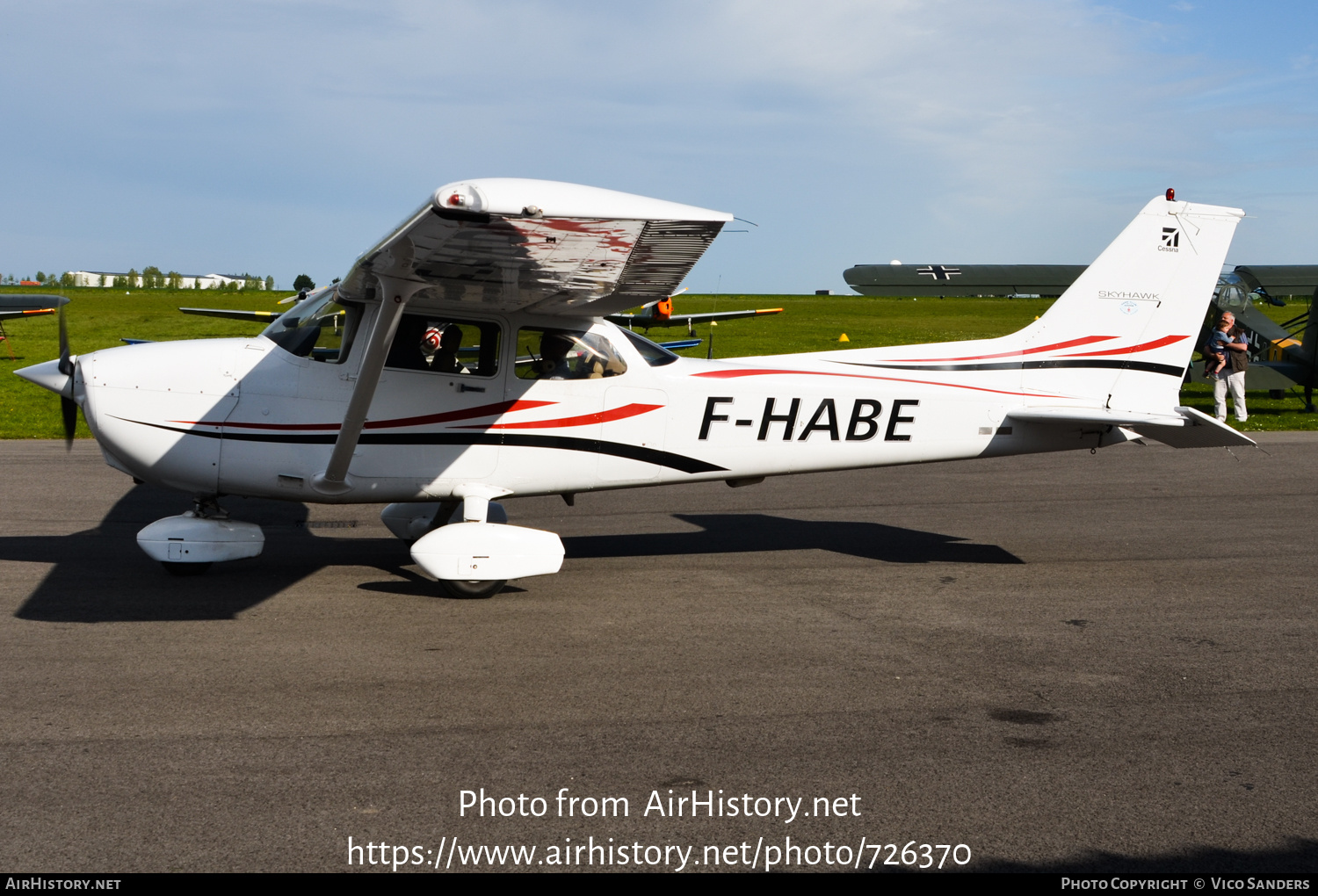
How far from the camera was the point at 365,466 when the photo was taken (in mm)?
6715

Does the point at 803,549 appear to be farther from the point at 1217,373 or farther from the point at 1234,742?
the point at 1217,373

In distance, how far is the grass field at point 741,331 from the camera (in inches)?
703

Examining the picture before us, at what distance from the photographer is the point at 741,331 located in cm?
4059

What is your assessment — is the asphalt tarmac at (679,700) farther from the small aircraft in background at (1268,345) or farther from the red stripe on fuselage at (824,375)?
the small aircraft in background at (1268,345)

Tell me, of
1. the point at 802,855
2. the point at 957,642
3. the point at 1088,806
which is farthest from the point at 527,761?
the point at 957,642

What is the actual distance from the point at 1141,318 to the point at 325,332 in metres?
5.91

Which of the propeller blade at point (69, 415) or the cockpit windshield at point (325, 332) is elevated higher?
the cockpit windshield at point (325, 332)

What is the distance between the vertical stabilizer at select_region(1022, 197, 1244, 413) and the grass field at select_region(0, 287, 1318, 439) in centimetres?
1006

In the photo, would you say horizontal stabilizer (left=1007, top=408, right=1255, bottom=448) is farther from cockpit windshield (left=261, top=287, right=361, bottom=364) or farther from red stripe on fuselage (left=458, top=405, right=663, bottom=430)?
Answer: cockpit windshield (left=261, top=287, right=361, bottom=364)

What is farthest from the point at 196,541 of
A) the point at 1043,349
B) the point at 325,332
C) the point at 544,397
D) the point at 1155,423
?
the point at 1155,423

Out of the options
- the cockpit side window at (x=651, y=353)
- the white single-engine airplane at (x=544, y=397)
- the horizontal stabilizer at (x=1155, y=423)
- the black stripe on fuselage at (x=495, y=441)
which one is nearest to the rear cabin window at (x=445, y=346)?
the white single-engine airplane at (x=544, y=397)

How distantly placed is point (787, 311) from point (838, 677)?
54.6 meters

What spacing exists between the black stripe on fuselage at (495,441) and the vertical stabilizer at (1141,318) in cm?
276

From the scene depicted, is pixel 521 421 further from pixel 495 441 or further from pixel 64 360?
pixel 64 360
